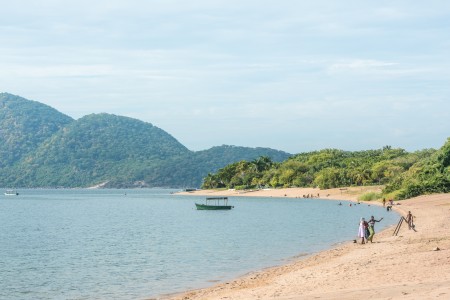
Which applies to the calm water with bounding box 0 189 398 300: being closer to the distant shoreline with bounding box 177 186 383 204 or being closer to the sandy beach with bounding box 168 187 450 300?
the sandy beach with bounding box 168 187 450 300

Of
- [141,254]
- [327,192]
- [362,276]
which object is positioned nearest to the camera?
[362,276]

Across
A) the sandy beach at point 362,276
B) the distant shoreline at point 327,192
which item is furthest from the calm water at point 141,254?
the distant shoreline at point 327,192

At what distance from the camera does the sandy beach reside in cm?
Answer: 2222

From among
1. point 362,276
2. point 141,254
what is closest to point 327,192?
point 141,254

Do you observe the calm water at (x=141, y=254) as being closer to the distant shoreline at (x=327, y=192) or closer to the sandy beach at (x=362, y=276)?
the sandy beach at (x=362, y=276)

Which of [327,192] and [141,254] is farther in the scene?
[327,192]

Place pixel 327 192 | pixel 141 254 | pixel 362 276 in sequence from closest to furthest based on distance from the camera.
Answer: pixel 362 276 → pixel 141 254 → pixel 327 192

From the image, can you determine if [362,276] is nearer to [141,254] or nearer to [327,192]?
[141,254]

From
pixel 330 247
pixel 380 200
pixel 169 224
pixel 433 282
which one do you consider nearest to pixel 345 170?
pixel 380 200

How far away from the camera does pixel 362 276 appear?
89.0 feet

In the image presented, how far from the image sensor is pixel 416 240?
40.9 m

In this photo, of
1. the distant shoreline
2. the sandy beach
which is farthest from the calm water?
the distant shoreline

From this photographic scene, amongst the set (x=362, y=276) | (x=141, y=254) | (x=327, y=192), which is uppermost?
(x=327, y=192)

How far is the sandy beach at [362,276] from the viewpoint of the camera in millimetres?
22219
